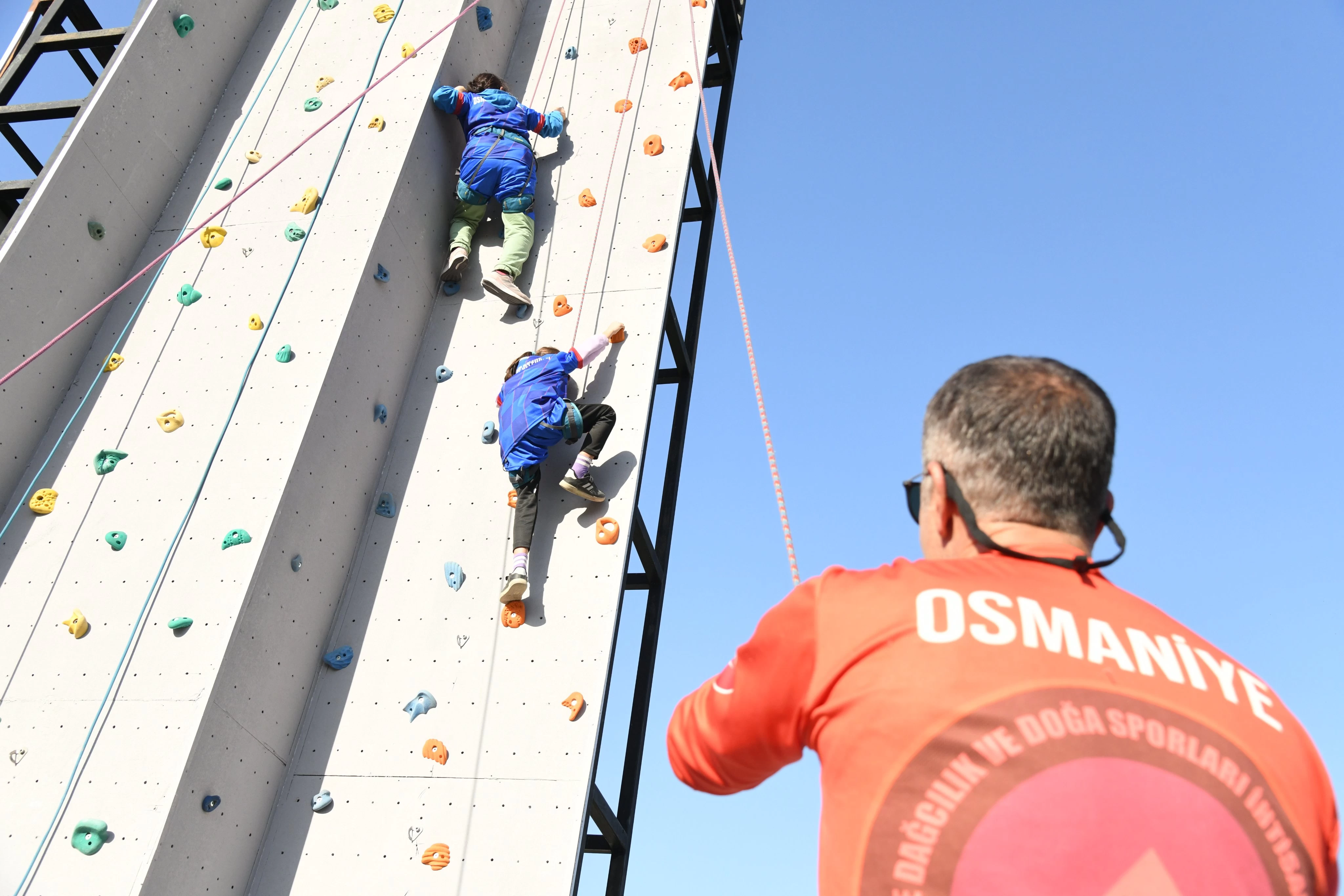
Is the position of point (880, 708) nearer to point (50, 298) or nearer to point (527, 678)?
point (527, 678)

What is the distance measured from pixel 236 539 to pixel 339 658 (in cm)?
53

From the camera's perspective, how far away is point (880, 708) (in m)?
0.73

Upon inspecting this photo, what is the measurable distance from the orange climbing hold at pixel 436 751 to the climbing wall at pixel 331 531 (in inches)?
0.5

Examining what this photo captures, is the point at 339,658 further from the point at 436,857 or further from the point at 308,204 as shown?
the point at 308,204

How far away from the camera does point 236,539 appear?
130 inches

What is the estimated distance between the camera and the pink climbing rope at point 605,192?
13.5 ft

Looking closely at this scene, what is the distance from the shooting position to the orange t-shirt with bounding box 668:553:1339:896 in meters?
0.66

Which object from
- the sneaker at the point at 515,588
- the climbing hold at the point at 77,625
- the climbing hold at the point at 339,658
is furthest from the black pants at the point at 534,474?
the climbing hold at the point at 77,625

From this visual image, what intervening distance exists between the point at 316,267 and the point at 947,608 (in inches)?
144

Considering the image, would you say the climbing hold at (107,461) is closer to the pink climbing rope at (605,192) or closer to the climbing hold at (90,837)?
the climbing hold at (90,837)

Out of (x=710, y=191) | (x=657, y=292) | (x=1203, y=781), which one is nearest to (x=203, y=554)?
(x=657, y=292)

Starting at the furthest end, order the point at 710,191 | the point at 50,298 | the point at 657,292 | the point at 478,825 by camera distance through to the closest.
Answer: the point at 710,191 < the point at 657,292 < the point at 50,298 < the point at 478,825

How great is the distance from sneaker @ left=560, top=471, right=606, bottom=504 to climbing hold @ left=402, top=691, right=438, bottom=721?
82 centimetres

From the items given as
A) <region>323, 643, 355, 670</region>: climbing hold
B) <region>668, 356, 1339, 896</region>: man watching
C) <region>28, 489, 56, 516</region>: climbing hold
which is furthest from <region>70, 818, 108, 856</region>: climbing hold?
<region>668, 356, 1339, 896</region>: man watching
